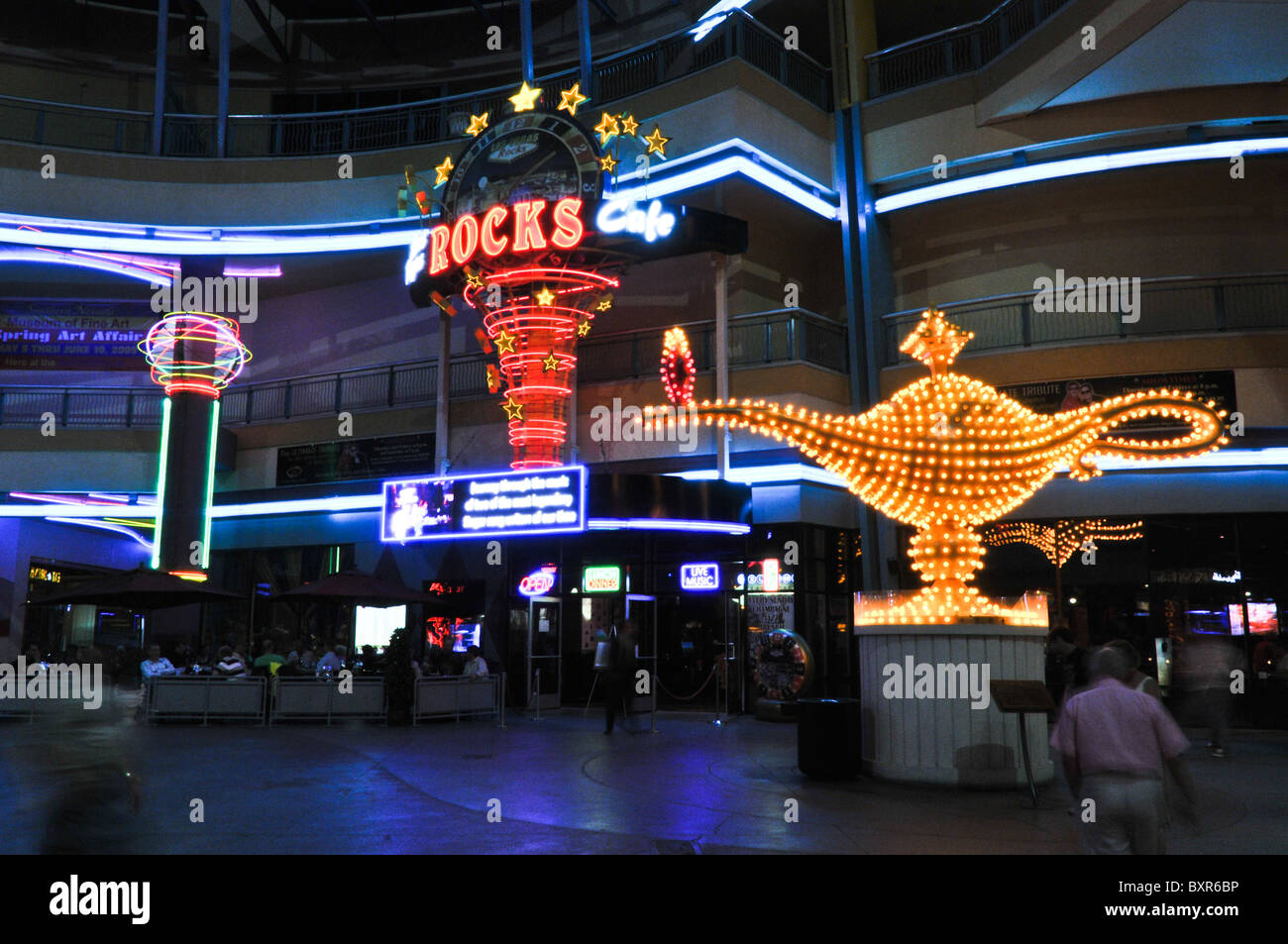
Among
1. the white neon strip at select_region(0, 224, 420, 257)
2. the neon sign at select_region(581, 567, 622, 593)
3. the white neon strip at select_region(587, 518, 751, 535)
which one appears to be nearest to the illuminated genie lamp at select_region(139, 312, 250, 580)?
the white neon strip at select_region(0, 224, 420, 257)

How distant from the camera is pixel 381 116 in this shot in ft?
84.5

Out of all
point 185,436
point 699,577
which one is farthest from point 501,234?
point 185,436

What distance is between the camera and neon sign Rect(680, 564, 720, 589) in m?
20.5

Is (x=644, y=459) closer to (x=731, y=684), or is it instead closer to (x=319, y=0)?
(x=731, y=684)

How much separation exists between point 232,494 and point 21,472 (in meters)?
4.78

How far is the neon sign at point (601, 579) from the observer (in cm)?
2142

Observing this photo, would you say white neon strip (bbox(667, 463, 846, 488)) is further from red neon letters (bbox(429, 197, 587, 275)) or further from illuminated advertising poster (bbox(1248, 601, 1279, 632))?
illuminated advertising poster (bbox(1248, 601, 1279, 632))

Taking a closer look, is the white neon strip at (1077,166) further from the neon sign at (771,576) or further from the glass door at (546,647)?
the glass door at (546,647)

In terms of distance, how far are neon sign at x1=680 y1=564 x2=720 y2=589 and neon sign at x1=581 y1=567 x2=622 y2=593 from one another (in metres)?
1.39

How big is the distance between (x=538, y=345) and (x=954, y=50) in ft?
33.3

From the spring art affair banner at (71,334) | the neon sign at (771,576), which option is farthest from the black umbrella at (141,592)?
the neon sign at (771,576)

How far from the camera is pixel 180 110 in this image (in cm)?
2872

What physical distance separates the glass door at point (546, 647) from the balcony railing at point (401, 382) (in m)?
4.66

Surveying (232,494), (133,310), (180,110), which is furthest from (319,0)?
(232,494)
